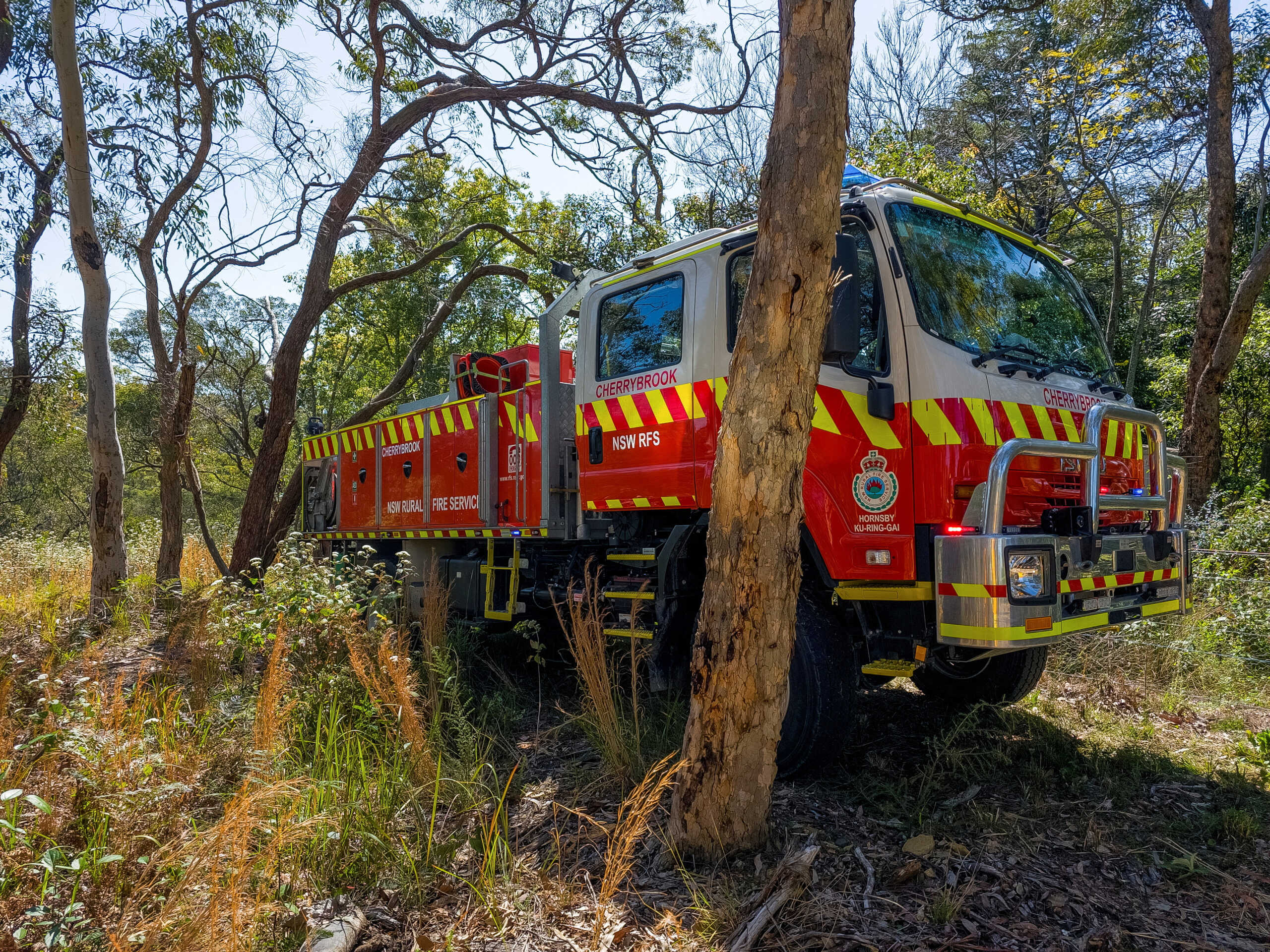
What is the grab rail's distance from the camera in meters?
3.42

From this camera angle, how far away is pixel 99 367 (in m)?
8.34

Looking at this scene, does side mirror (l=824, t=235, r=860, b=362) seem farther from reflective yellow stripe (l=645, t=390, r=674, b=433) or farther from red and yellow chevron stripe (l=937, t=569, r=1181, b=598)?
reflective yellow stripe (l=645, t=390, r=674, b=433)

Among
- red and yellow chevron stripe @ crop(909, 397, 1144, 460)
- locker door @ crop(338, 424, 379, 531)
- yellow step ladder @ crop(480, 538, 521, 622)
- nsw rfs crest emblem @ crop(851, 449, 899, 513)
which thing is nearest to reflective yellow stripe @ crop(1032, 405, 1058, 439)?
red and yellow chevron stripe @ crop(909, 397, 1144, 460)

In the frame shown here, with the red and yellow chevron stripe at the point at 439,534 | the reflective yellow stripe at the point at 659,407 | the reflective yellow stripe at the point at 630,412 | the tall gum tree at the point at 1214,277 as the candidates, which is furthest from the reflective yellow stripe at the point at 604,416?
the tall gum tree at the point at 1214,277

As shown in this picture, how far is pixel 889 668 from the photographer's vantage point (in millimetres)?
3844

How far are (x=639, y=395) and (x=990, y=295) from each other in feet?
6.62

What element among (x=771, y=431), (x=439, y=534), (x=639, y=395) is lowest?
(x=439, y=534)

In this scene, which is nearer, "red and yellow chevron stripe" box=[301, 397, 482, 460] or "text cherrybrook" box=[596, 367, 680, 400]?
"text cherrybrook" box=[596, 367, 680, 400]

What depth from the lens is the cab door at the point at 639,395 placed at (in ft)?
15.8

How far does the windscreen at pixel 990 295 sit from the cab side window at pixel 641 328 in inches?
54.6

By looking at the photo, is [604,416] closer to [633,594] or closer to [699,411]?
[699,411]

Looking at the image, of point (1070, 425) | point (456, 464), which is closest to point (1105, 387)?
point (1070, 425)

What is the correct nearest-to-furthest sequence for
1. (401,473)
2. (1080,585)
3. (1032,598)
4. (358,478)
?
1. (1032,598)
2. (1080,585)
3. (401,473)
4. (358,478)

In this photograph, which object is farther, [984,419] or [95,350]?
[95,350]
